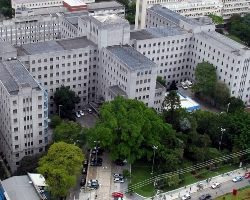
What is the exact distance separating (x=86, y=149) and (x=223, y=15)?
10503cm

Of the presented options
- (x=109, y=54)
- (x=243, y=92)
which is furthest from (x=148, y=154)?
(x=243, y=92)

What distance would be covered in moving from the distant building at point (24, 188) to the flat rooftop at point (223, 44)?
61923 millimetres

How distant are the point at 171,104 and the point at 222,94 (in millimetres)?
21397

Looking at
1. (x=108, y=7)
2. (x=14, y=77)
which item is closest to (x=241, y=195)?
(x=14, y=77)

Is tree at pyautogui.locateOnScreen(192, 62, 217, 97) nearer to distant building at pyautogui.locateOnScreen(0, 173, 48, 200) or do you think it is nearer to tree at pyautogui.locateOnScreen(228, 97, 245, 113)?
tree at pyautogui.locateOnScreen(228, 97, 245, 113)

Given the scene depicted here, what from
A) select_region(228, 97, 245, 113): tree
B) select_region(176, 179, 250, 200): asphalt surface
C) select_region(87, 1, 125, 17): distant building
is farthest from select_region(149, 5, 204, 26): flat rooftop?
select_region(176, 179, 250, 200): asphalt surface

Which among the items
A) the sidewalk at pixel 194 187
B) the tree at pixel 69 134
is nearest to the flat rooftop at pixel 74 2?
the tree at pixel 69 134

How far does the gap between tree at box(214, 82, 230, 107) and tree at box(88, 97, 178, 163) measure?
92.5 ft

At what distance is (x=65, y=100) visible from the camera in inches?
4523

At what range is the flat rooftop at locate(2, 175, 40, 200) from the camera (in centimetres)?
8506

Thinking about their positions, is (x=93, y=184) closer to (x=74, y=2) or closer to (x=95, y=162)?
(x=95, y=162)

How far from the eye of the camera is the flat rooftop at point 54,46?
387ft

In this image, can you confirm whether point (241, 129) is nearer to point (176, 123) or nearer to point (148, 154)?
point (176, 123)

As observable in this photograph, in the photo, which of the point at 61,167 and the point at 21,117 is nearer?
the point at 61,167
